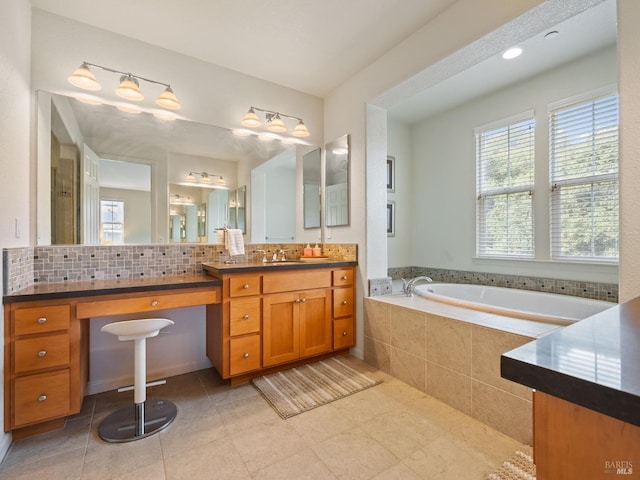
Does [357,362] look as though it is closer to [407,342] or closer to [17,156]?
[407,342]

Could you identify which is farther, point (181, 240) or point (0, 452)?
point (181, 240)

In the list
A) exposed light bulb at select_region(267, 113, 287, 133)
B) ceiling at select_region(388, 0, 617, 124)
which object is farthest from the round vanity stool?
ceiling at select_region(388, 0, 617, 124)

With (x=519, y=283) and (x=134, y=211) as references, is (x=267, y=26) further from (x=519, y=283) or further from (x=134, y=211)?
(x=519, y=283)

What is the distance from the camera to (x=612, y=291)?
96.7 inches

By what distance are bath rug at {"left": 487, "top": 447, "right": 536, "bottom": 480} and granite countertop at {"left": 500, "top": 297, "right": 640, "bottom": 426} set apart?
3.70ft

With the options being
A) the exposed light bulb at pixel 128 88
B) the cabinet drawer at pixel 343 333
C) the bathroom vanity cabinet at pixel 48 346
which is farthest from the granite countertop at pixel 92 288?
the exposed light bulb at pixel 128 88

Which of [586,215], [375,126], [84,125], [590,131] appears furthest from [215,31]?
[586,215]

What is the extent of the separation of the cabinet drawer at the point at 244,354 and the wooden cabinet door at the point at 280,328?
6 centimetres

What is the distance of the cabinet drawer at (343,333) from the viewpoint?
9.02 ft

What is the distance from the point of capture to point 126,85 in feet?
6.83

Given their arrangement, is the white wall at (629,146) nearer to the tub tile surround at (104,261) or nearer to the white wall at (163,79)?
the tub tile surround at (104,261)

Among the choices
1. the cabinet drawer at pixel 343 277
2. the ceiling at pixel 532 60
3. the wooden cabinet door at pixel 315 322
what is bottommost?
the wooden cabinet door at pixel 315 322

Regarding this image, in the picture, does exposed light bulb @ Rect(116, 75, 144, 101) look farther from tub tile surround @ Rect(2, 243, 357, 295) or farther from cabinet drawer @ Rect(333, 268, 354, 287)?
cabinet drawer @ Rect(333, 268, 354, 287)

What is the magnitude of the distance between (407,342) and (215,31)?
2764 mm
